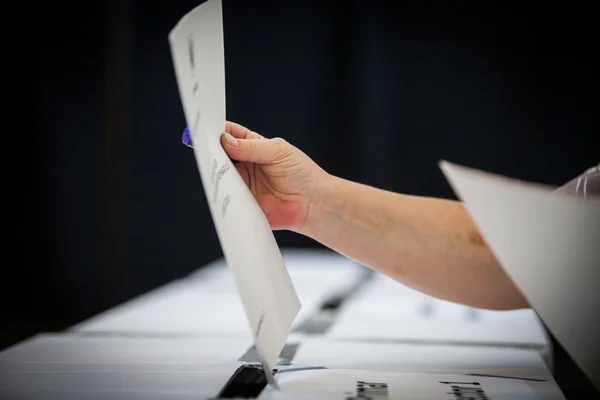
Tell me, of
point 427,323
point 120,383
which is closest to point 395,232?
point 427,323

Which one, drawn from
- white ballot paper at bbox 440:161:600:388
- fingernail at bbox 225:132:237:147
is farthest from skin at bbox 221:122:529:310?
white ballot paper at bbox 440:161:600:388

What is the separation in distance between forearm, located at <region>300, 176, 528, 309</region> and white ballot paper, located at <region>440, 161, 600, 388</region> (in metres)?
0.30

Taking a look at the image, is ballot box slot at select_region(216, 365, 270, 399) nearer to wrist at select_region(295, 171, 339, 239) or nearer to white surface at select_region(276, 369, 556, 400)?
white surface at select_region(276, 369, 556, 400)

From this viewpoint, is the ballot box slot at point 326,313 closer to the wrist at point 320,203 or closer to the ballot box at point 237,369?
the ballot box at point 237,369

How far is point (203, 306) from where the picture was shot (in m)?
1.32

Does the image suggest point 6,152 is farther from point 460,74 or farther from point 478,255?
point 478,255

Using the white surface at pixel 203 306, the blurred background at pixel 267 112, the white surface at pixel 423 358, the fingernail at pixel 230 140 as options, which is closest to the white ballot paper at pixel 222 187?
the fingernail at pixel 230 140

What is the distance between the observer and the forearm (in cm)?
93

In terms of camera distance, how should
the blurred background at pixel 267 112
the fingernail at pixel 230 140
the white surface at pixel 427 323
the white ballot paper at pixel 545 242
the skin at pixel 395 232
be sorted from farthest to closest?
the blurred background at pixel 267 112 → the white surface at pixel 427 323 → the skin at pixel 395 232 → the fingernail at pixel 230 140 → the white ballot paper at pixel 545 242

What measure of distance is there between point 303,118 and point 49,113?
3.90 feet

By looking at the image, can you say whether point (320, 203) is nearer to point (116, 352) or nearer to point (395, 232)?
point (395, 232)

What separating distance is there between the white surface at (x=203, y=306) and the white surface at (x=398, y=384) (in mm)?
277

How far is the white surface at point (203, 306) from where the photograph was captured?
107 centimetres

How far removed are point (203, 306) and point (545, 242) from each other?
2.68 feet
